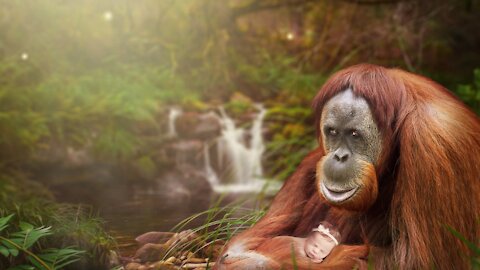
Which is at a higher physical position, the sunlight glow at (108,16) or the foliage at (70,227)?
the sunlight glow at (108,16)

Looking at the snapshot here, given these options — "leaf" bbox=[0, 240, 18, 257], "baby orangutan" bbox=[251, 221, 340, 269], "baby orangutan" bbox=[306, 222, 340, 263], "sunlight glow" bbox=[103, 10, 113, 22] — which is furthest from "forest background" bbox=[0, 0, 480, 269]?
"baby orangutan" bbox=[306, 222, 340, 263]

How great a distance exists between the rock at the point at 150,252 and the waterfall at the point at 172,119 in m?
1.22

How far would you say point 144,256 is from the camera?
7.70 ft

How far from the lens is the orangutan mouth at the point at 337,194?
5.97ft

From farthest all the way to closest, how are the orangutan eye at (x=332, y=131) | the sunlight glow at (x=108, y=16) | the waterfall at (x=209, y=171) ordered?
the waterfall at (x=209, y=171) < the sunlight glow at (x=108, y=16) < the orangutan eye at (x=332, y=131)

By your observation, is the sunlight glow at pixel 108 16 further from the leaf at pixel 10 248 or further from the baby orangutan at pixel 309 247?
the baby orangutan at pixel 309 247

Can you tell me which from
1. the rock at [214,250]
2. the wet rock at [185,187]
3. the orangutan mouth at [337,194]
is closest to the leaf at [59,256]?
the rock at [214,250]

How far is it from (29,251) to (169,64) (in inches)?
64.8

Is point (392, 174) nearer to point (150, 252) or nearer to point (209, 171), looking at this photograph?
point (150, 252)

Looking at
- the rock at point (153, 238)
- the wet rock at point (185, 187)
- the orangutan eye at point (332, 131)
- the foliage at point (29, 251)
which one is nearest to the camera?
the orangutan eye at point (332, 131)

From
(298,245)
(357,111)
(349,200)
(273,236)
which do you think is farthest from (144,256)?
(357,111)

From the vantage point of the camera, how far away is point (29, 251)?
2135 mm

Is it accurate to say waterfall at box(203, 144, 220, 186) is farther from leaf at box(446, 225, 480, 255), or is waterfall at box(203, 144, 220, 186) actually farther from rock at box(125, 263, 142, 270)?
leaf at box(446, 225, 480, 255)

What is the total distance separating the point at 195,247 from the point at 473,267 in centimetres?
123
